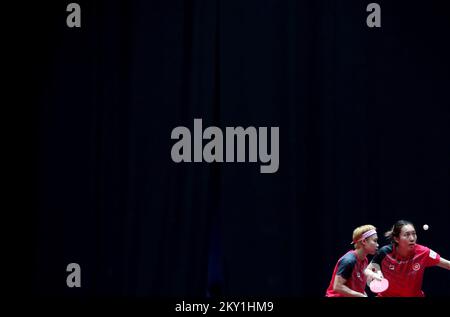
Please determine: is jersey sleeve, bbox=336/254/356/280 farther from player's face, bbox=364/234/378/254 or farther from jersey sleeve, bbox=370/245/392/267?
jersey sleeve, bbox=370/245/392/267

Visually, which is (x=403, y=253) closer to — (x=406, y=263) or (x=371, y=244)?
(x=406, y=263)

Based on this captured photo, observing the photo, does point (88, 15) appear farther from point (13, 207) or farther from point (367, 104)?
point (367, 104)

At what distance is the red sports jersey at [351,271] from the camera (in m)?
5.01

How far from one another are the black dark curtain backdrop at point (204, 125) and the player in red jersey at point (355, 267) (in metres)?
0.64

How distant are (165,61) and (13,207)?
1.47 metres

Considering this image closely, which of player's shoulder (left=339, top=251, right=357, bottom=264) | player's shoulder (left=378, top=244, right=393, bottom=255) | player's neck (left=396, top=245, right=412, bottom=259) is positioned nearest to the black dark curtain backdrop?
player's shoulder (left=378, top=244, right=393, bottom=255)

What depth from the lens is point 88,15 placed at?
5.80 metres

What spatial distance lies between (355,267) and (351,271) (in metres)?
0.06

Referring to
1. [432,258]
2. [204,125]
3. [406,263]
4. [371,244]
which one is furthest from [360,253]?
[204,125]

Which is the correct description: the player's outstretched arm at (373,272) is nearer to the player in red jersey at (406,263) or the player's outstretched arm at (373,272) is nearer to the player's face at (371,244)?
the player in red jersey at (406,263)

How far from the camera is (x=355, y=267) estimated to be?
5074 millimetres

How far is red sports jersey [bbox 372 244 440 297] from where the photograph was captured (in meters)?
5.23

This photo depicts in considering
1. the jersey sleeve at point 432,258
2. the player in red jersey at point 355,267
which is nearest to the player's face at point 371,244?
the player in red jersey at point 355,267

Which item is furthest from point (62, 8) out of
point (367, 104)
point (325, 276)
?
point (325, 276)
